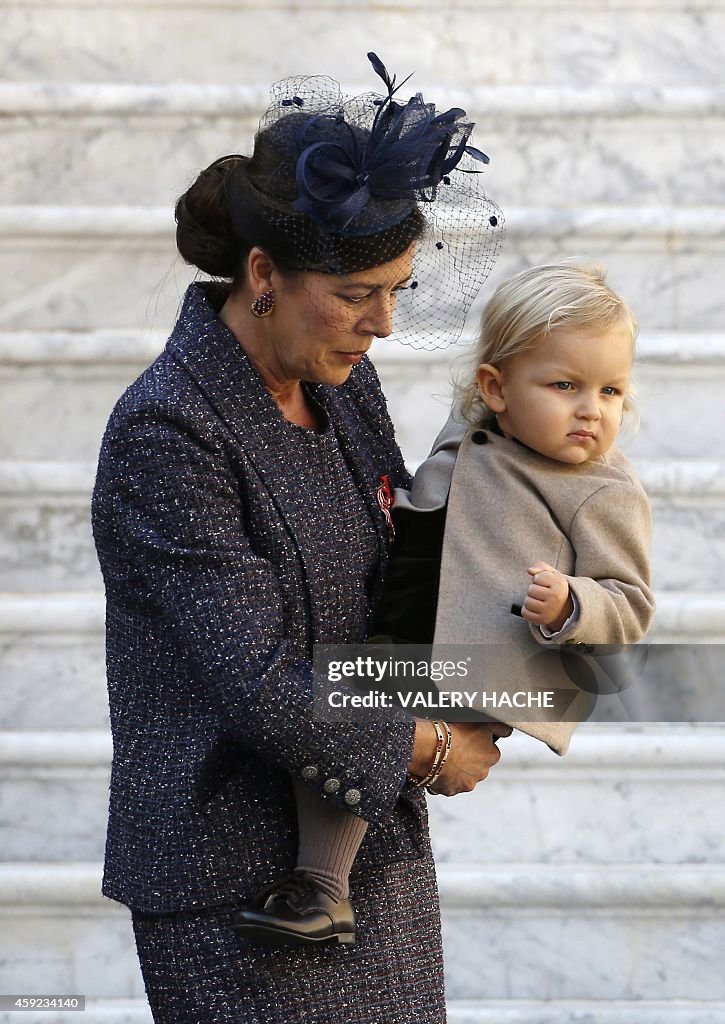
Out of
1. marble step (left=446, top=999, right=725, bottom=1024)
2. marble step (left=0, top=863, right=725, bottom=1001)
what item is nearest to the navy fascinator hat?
marble step (left=0, top=863, right=725, bottom=1001)

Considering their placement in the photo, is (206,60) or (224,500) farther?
(206,60)

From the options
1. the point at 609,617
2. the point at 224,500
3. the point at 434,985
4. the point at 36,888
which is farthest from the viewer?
the point at 36,888

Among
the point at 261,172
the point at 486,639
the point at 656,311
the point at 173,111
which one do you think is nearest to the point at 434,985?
the point at 486,639

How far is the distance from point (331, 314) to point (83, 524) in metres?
1.83

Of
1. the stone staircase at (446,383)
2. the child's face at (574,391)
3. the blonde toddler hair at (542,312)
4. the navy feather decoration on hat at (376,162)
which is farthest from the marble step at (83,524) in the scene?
the navy feather decoration on hat at (376,162)

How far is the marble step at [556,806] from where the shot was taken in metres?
3.41

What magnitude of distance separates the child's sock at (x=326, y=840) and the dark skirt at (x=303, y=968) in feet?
0.32

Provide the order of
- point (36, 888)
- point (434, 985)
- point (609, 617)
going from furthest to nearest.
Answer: point (36, 888) → point (434, 985) → point (609, 617)

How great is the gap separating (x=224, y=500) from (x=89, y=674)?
6.07 feet

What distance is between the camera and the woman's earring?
1.81 m

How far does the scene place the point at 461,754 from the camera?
183cm

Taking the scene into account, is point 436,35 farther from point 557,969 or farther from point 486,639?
point 557,969

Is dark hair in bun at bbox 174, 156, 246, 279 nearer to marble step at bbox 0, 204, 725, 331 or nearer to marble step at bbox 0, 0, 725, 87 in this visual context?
marble step at bbox 0, 204, 725, 331

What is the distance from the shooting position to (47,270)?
3.47 meters
